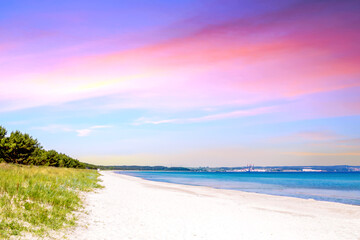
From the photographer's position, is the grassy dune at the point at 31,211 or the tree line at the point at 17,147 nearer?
the grassy dune at the point at 31,211

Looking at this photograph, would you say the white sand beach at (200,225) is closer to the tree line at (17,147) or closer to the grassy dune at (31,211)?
the grassy dune at (31,211)

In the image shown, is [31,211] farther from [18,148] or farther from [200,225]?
[18,148]

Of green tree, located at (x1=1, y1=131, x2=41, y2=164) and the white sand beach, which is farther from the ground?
green tree, located at (x1=1, y1=131, x2=41, y2=164)

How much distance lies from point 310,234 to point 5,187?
14730 millimetres

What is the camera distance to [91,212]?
15.0m

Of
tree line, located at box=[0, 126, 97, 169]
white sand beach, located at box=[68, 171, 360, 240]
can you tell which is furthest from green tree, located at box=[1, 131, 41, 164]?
white sand beach, located at box=[68, 171, 360, 240]

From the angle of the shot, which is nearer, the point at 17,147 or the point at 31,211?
the point at 31,211

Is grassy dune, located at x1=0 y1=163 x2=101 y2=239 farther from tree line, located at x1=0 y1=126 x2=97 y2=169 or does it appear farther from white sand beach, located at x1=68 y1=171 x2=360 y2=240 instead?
tree line, located at x1=0 y1=126 x2=97 y2=169

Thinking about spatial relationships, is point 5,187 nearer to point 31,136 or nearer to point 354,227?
point 354,227

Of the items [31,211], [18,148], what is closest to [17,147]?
[18,148]

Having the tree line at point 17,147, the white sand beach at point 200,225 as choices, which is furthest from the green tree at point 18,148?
the white sand beach at point 200,225

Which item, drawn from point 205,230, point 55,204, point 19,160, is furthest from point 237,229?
point 19,160

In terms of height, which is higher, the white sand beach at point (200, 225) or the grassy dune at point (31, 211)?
the grassy dune at point (31, 211)

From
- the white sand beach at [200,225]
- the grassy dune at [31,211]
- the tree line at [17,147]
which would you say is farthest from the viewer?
the tree line at [17,147]
